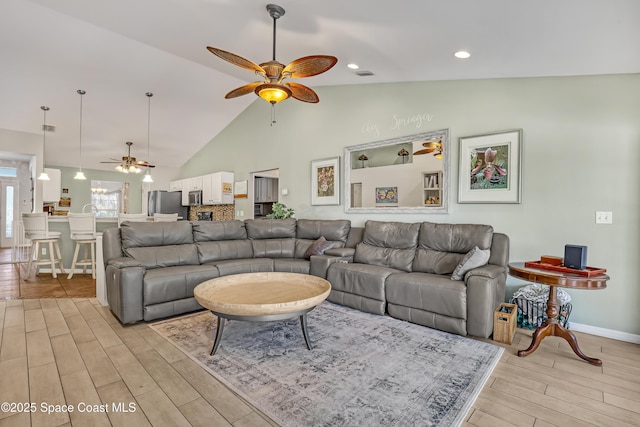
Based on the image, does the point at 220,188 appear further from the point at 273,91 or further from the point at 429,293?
the point at 429,293

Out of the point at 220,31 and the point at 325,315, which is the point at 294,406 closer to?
the point at 325,315

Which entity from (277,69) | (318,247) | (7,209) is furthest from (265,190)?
(7,209)

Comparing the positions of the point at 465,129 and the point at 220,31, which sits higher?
the point at 220,31

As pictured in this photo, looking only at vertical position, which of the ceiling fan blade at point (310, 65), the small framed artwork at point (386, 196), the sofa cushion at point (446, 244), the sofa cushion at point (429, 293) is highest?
the ceiling fan blade at point (310, 65)

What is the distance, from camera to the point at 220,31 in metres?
3.64

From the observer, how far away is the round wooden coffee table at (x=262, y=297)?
2.24 metres

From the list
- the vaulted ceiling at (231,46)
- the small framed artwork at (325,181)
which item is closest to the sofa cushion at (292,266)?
the small framed artwork at (325,181)

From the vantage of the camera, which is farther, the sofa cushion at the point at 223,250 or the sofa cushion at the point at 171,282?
the sofa cushion at the point at 223,250

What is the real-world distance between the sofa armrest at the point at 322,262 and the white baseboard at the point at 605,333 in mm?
2449

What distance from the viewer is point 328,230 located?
4699 mm

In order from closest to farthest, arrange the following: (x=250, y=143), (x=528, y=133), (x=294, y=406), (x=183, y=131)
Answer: (x=294, y=406) → (x=528, y=133) → (x=250, y=143) → (x=183, y=131)

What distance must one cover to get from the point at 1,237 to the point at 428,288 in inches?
460

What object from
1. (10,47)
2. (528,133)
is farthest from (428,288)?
(10,47)

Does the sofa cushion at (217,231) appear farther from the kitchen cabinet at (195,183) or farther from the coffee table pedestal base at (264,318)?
the kitchen cabinet at (195,183)
